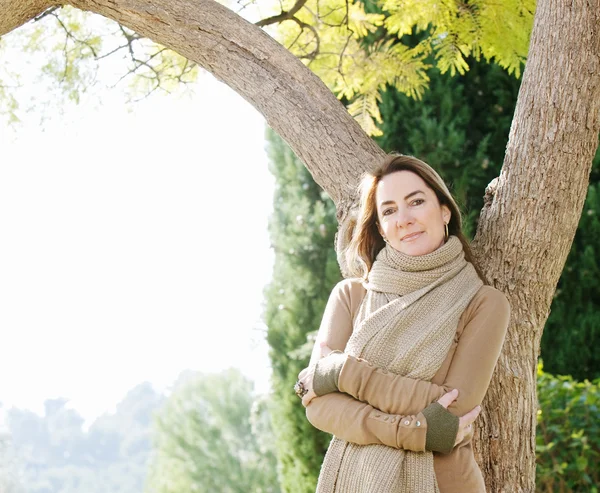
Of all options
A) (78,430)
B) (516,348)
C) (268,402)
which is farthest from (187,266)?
(516,348)

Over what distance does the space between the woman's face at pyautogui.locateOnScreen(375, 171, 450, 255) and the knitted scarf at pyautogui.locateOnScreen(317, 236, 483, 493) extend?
0.04 meters

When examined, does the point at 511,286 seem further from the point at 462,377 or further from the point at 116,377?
the point at 116,377

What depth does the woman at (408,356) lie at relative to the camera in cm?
214

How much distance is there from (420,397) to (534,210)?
0.94 m

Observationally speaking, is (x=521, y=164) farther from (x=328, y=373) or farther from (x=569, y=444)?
(x=569, y=444)

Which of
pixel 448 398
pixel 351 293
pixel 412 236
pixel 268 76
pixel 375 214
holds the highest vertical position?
pixel 268 76

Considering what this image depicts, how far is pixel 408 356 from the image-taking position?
88.0 inches

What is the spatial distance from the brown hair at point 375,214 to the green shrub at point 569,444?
2390 mm

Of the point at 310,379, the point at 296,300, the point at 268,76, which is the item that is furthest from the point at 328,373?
the point at 296,300

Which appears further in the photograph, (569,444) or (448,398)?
(569,444)

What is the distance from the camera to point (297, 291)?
721 centimetres

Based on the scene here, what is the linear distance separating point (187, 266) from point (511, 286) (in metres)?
23.4

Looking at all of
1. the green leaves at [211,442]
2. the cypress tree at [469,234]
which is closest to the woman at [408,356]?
the cypress tree at [469,234]

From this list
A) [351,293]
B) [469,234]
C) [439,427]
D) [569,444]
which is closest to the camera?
[439,427]
